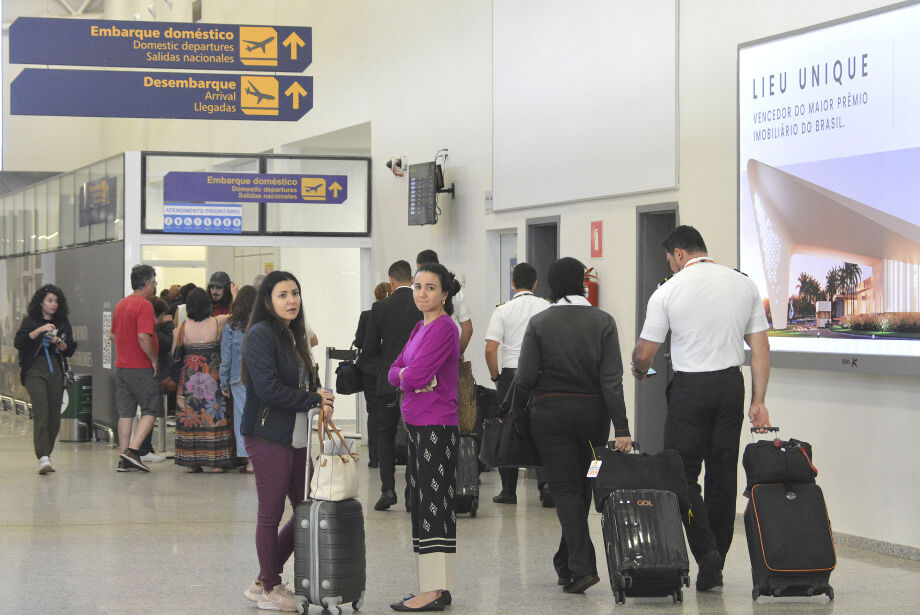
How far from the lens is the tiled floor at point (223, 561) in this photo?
215 inches

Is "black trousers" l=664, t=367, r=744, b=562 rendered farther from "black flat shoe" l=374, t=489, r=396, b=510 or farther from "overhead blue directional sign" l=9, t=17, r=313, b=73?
"overhead blue directional sign" l=9, t=17, r=313, b=73

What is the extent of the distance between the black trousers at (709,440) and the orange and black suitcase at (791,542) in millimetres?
209

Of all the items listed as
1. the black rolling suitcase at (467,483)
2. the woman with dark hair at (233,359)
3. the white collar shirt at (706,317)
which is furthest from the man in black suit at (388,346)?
the white collar shirt at (706,317)

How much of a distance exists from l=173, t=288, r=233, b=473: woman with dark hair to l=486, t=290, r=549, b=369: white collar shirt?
2.95 metres

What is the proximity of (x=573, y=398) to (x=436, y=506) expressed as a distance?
30.9 inches

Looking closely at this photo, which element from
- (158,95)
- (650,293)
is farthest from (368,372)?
(158,95)

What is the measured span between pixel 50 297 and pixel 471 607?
238 inches

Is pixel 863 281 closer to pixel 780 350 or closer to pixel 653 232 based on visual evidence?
pixel 780 350

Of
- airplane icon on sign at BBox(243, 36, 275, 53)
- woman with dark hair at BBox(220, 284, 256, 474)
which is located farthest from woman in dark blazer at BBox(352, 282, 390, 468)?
airplane icon on sign at BBox(243, 36, 275, 53)

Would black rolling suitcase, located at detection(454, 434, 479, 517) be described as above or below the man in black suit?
below

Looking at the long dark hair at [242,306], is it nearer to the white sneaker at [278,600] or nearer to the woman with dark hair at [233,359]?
the woman with dark hair at [233,359]

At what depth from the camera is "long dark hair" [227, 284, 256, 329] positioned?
9.49 metres

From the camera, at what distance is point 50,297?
10.2 metres

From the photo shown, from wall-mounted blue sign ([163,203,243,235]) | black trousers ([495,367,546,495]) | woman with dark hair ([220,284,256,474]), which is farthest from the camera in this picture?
wall-mounted blue sign ([163,203,243,235])
